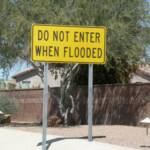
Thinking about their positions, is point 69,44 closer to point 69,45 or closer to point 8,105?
point 69,45

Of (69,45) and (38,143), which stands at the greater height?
(69,45)

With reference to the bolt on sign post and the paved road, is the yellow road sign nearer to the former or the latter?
the bolt on sign post

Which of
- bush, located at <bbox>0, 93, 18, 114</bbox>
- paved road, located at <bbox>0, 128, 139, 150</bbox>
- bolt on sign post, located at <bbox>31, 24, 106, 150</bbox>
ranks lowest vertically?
paved road, located at <bbox>0, 128, 139, 150</bbox>

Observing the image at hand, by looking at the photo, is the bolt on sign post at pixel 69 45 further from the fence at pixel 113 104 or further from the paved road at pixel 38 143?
the fence at pixel 113 104

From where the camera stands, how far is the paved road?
51.0ft

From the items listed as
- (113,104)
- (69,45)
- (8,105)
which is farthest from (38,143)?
(8,105)

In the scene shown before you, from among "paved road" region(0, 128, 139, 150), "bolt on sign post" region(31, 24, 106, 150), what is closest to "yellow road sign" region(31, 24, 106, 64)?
"bolt on sign post" region(31, 24, 106, 150)

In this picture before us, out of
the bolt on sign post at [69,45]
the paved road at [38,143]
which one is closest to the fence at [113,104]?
the paved road at [38,143]

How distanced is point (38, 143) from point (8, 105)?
21.8 metres

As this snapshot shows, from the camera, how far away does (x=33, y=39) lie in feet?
51.6

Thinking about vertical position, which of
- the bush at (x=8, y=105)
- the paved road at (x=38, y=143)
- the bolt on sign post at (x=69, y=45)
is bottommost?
the paved road at (x=38, y=143)

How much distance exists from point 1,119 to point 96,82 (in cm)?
666

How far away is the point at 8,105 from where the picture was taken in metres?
38.8

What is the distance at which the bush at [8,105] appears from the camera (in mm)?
37781
